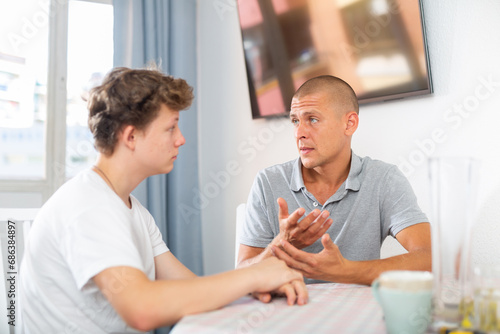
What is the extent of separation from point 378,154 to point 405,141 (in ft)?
0.46

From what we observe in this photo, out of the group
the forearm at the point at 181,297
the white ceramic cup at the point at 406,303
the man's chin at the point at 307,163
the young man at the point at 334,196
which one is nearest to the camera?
the white ceramic cup at the point at 406,303

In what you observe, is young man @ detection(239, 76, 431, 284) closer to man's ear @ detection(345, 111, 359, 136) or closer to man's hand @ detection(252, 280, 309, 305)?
man's ear @ detection(345, 111, 359, 136)

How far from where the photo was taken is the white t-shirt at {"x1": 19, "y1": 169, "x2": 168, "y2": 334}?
0.90 meters

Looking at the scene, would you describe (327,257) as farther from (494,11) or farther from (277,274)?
(494,11)

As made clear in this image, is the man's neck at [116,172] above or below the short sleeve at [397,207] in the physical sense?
above

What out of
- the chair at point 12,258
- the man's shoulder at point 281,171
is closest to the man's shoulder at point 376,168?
the man's shoulder at point 281,171

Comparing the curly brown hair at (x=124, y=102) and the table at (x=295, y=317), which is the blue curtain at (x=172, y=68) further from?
the table at (x=295, y=317)

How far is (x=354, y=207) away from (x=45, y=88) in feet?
6.52

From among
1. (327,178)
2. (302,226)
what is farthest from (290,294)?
(327,178)

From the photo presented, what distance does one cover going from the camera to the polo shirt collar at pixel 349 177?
156 cm

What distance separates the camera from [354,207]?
153 cm

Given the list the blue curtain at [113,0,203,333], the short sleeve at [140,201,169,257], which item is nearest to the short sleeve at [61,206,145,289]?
the short sleeve at [140,201,169,257]

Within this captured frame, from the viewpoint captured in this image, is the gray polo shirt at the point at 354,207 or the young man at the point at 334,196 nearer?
the young man at the point at 334,196

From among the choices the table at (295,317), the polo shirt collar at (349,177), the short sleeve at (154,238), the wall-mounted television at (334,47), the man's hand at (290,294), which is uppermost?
the wall-mounted television at (334,47)
